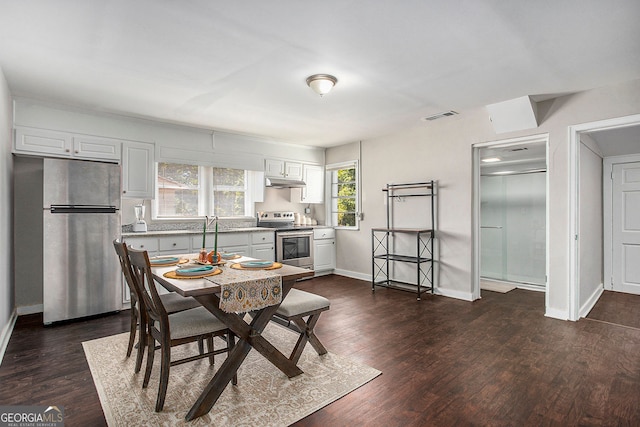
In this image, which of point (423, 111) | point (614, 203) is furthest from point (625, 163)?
point (423, 111)

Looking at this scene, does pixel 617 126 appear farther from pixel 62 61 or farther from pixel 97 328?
pixel 97 328

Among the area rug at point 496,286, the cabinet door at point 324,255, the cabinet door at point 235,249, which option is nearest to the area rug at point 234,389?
the cabinet door at point 235,249

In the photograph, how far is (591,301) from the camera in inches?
167

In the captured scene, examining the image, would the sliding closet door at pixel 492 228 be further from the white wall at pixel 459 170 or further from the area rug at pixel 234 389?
the area rug at pixel 234 389

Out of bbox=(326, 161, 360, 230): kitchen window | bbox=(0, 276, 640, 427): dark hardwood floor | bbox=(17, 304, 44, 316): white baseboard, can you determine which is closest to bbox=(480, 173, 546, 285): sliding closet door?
bbox=(0, 276, 640, 427): dark hardwood floor

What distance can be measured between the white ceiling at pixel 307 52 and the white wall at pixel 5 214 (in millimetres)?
281

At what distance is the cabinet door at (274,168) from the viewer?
562cm

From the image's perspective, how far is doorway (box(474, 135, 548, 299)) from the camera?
5.44 m

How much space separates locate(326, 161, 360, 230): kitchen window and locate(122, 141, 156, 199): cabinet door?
3.10m

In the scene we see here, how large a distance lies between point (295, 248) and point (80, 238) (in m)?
2.92

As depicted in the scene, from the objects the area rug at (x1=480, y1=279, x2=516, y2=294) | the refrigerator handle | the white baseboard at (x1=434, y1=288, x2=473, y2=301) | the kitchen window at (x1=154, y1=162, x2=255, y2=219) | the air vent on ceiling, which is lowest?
the area rug at (x1=480, y1=279, x2=516, y2=294)

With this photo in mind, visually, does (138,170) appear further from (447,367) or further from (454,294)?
(454,294)

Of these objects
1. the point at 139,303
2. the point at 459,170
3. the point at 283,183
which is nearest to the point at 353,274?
the point at 283,183

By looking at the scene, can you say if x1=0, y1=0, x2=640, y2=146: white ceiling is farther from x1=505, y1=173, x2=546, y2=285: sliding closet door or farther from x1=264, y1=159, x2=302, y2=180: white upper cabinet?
x1=505, y1=173, x2=546, y2=285: sliding closet door
